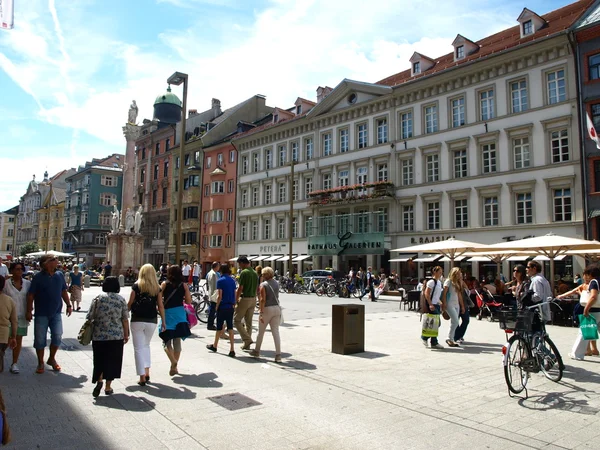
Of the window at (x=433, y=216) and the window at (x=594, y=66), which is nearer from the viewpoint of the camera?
the window at (x=594, y=66)

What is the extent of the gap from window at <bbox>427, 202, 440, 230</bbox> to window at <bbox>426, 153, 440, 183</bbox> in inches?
67.2

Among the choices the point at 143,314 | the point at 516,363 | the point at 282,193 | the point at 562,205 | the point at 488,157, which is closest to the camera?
the point at 516,363

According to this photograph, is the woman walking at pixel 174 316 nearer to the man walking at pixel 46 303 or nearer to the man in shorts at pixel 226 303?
the man in shorts at pixel 226 303

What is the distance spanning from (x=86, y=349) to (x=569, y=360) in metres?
9.37

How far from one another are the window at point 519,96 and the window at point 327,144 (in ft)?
51.9

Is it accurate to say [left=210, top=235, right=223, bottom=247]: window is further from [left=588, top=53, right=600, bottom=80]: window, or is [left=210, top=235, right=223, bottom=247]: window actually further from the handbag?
the handbag

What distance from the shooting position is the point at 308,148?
44875 millimetres

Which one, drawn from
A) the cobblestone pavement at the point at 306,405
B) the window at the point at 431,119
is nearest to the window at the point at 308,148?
the window at the point at 431,119

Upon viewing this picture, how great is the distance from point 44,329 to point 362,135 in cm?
3438

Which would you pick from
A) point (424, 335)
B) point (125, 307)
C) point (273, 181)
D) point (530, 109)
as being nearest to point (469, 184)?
point (530, 109)

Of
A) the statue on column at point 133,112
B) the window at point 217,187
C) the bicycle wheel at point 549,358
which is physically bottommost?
the bicycle wheel at point 549,358

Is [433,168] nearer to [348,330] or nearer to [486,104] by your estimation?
[486,104]

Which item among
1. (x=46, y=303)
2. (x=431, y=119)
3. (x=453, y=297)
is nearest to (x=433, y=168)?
(x=431, y=119)

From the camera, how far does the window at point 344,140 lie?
41.3m
